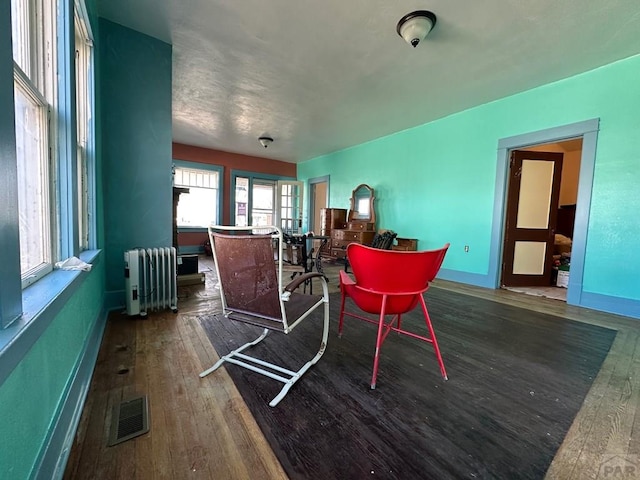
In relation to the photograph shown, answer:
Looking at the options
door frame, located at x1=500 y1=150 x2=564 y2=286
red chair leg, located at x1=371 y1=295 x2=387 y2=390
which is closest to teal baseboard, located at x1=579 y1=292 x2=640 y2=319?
door frame, located at x1=500 y1=150 x2=564 y2=286

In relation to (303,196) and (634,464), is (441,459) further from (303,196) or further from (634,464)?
(303,196)

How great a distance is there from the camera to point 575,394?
61.1 inches

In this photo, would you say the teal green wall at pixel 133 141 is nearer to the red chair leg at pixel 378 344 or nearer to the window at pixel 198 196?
the red chair leg at pixel 378 344

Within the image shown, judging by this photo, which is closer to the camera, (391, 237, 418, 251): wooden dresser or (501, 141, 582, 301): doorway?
(501, 141, 582, 301): doorway

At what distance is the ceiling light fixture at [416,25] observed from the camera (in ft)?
7.40

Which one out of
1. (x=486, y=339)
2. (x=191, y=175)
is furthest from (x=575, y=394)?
(x=191, y=175)

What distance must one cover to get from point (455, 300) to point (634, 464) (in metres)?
2.36

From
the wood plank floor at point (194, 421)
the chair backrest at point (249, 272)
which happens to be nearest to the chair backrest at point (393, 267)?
the chair backrest at point (249, 272)

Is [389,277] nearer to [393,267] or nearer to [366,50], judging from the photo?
[393,267]

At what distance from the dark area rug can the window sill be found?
0.92 metres

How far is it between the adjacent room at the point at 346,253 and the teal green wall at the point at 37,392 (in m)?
0.01

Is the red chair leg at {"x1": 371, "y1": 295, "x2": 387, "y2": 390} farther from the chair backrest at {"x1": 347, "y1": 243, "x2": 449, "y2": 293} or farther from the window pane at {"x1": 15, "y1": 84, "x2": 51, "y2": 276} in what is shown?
the window pane at {"x1": 15, "y1": 84, "x2": 51, "y2": 276}

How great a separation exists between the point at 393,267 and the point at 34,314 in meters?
1.49

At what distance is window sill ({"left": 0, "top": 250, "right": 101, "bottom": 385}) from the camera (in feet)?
2.00
